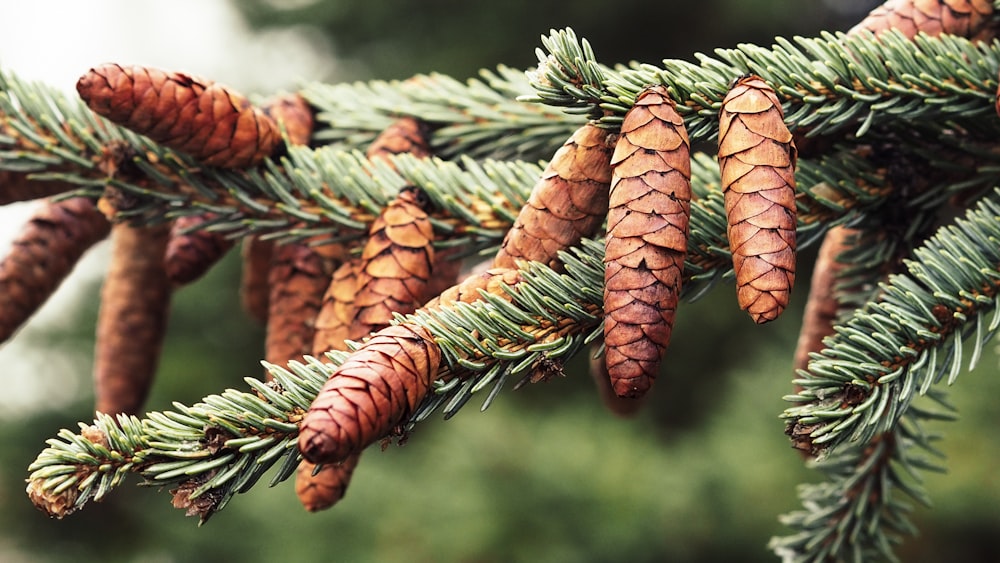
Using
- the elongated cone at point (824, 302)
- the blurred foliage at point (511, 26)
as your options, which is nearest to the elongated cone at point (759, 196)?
the elongated cone at point (824, 302)

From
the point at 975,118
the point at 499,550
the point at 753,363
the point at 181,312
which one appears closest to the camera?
the point at 975,118

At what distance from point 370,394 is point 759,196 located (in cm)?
23

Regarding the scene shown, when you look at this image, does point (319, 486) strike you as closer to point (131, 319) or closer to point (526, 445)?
point (131, 319)

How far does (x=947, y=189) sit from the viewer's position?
2.34 ft

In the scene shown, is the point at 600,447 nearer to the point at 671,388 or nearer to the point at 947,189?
the point at 671,388

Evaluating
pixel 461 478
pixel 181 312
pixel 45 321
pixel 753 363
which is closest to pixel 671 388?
pixel 753 363

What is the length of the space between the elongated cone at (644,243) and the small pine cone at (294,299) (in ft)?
1.08

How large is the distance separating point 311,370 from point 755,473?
231cm

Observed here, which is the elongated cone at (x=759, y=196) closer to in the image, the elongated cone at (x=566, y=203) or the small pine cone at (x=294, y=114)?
the elongated cone at (x=566, y=203)

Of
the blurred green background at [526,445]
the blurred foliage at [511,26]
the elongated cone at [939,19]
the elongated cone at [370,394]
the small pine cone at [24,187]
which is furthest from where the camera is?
the blurred foliage at [511,26]

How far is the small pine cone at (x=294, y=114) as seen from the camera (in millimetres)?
862

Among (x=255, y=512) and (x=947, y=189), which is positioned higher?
(x=947, y=189)

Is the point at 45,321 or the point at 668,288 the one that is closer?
the point at 668,288

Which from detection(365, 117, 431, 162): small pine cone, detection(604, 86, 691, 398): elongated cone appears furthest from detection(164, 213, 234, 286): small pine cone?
detection(604, 86, 691, 398): elongated cone
